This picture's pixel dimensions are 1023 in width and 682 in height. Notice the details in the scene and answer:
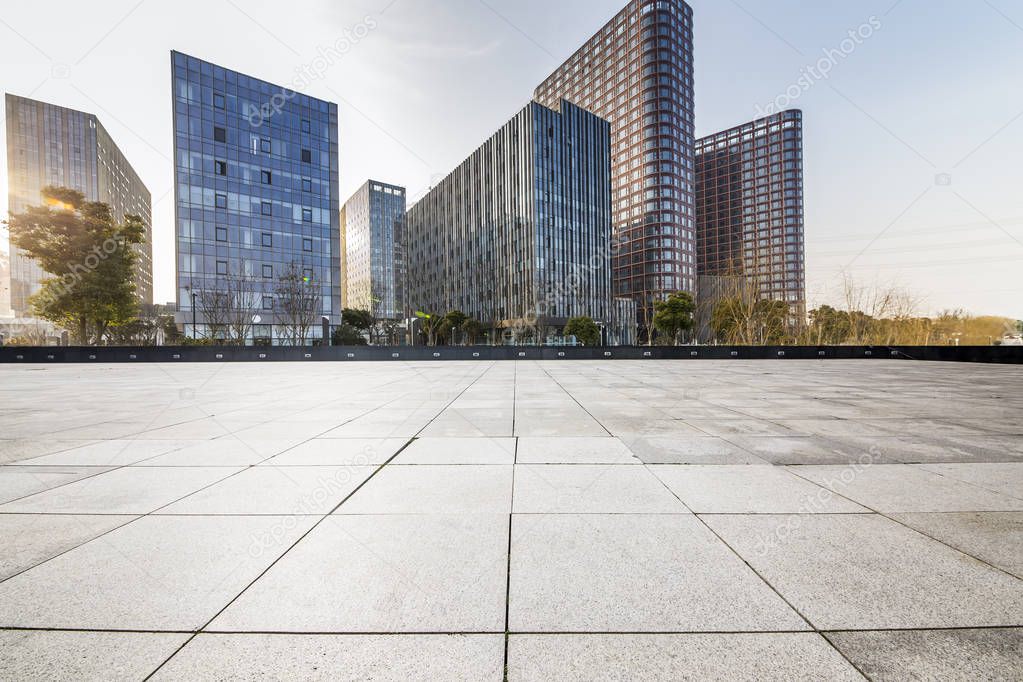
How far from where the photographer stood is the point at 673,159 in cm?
11194

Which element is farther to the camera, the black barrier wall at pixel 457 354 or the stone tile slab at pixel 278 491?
the black barrier wall at pixel 457 354

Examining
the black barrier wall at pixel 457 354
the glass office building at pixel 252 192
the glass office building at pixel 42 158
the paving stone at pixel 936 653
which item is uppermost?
the glass office building at pixel 42 158

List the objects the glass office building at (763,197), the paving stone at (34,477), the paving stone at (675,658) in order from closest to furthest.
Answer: the paving stone at (675,658) < the paving stone at (34,477) < the glass office building at (763,197)

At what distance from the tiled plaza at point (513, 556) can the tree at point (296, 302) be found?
51.2m

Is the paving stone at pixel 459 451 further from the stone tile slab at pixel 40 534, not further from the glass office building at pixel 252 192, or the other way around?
the glass office building at pixel 252 192

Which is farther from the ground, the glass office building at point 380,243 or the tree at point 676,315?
the glass office building at point 380,243

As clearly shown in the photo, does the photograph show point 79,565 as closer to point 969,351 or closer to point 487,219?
point 969,351

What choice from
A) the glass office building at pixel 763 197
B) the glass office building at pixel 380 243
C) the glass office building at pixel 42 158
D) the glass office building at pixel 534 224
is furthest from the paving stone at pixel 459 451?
the glass office building at pixel 380 243

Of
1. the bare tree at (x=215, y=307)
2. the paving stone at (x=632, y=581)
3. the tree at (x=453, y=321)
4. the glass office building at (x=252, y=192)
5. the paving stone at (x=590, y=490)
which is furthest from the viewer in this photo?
the tree at (x=453, y=321)

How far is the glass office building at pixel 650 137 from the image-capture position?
357ft

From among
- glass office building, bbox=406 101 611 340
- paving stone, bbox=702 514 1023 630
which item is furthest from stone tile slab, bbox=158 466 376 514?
glass office building, bbox=406 101 611 340

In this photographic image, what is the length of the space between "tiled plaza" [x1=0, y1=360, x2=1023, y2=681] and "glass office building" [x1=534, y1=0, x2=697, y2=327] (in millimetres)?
107591

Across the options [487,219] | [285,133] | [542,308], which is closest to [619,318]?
[542,308]

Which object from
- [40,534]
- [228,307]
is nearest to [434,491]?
[40,534]
